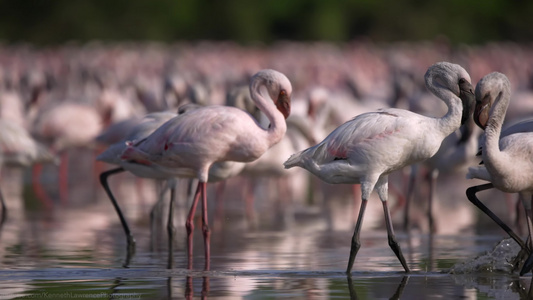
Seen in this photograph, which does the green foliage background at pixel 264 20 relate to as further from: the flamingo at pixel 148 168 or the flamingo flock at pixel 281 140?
the flamingo at pixel 148 168

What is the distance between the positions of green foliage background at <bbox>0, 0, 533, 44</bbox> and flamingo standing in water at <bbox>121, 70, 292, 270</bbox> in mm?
38792

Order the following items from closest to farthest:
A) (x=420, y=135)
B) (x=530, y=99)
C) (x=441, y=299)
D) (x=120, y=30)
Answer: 1. (x=441, y=299)
2. (x=420, y=135)
3. (x=530, y=99)
4. (x=120, y=30)

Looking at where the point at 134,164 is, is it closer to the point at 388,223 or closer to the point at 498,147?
the point at 388,223

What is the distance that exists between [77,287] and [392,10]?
43356mm

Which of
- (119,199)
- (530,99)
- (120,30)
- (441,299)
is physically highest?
(120,30)

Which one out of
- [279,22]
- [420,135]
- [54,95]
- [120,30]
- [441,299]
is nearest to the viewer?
[441,299]

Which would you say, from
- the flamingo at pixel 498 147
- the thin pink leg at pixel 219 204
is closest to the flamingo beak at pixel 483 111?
the flamingo at pixel 498 147

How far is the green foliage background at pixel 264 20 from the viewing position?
48.3 meters

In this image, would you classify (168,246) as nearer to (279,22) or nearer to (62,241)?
(62,241)

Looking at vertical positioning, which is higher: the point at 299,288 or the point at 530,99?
the point at 530,99

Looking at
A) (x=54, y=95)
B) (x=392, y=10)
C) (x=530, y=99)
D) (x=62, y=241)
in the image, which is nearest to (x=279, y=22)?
(x=392, y=10)

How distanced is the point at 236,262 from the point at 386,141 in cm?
155

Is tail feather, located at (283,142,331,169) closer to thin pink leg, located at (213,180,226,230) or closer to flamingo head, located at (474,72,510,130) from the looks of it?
flamingo head, located at (474,72,510,130)

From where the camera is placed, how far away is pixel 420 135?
7.96 meters
